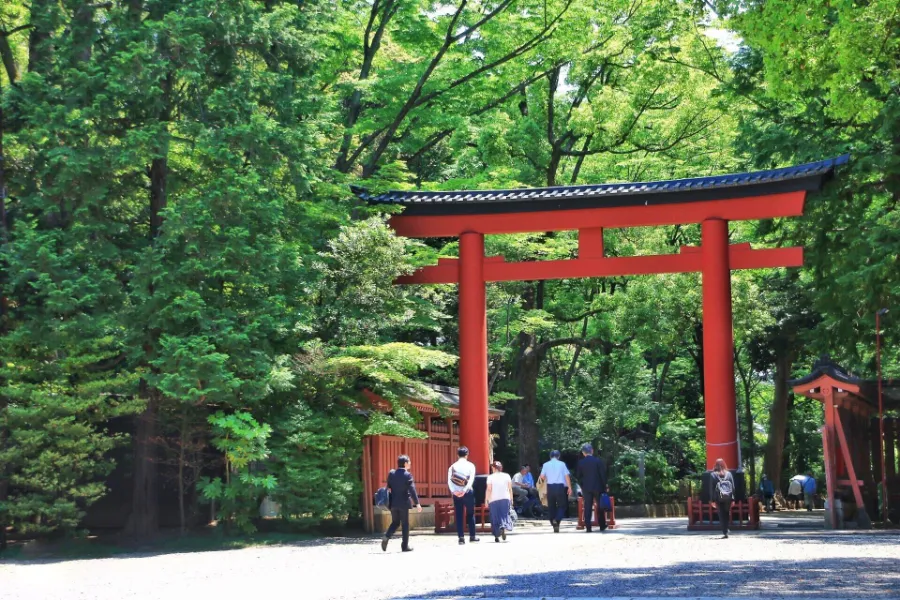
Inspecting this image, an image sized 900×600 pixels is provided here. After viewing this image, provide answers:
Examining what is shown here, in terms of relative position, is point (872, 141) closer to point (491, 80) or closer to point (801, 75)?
point (801, 75)

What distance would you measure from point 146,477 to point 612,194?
10717mm

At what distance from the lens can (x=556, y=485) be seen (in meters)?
22.4

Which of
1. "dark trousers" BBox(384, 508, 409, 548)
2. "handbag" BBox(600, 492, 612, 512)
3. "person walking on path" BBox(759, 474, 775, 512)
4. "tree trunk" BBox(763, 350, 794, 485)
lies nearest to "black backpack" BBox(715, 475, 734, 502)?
"handbag" BBox(600, 492, 612, 512)

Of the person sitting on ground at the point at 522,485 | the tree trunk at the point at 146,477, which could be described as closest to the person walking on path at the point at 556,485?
the person sitting on ground at the point at 522,485

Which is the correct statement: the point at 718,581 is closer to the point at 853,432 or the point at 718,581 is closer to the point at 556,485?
the point at 556,485

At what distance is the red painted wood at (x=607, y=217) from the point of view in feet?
74.7

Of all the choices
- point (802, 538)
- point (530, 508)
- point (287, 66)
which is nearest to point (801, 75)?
point (802, 538)

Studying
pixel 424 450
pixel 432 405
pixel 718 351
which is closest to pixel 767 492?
pixel 424 450

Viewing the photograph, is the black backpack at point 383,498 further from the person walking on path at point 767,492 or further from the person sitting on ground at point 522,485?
the person walking on path at point 767,492

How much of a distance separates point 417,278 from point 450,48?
844 centimetres

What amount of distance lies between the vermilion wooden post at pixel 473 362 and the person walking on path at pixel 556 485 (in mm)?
1417

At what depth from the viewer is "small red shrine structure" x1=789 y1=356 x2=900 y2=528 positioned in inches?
875

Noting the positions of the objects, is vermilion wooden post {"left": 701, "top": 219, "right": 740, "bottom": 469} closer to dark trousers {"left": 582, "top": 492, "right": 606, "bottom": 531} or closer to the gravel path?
dark trousers {"left": 582, "top": 492, "right": 606, "bottom": 531}

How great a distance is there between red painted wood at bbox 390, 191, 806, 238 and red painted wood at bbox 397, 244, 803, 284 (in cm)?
68
